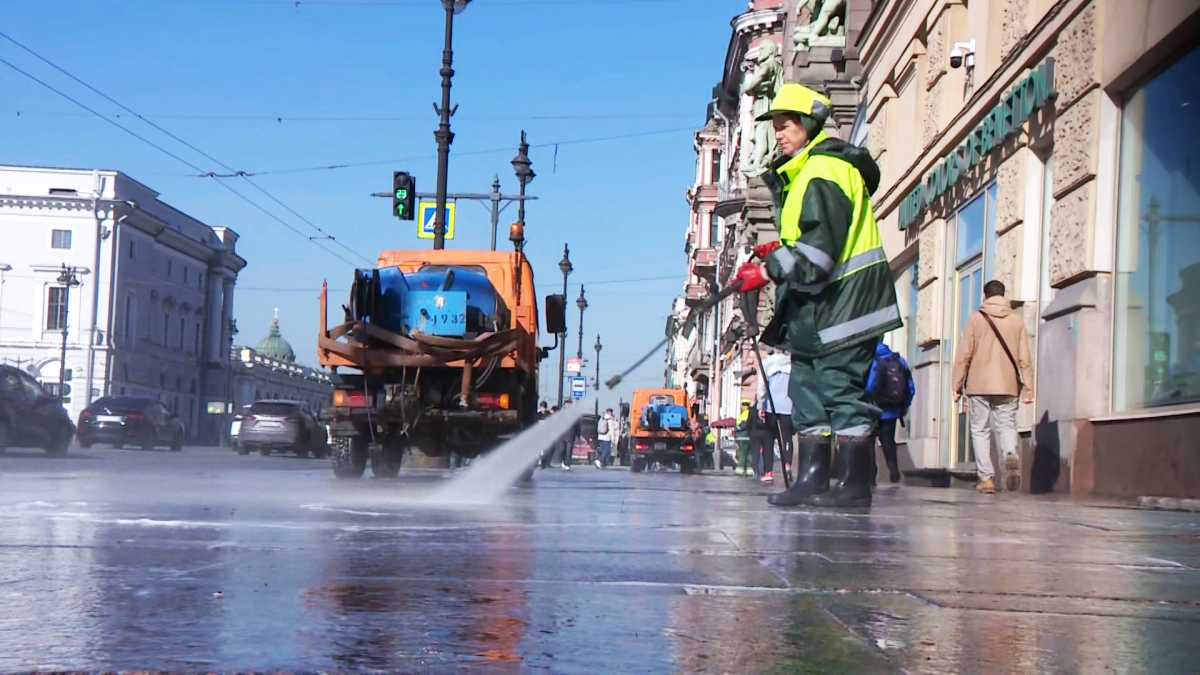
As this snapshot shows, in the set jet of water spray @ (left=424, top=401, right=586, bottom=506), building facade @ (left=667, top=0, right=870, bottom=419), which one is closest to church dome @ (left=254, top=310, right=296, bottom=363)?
building facade @ (left=667, top=0, right=870, bottom=419)

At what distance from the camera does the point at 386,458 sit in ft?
51.2

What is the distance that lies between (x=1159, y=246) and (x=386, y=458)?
24.9ft

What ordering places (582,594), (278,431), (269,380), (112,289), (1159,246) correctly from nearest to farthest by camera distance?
(582,594) → (1159,246) → (278,431) → (112,289) → (269,380)

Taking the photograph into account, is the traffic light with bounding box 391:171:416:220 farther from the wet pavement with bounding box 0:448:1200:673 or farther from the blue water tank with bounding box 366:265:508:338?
the wet pavement with bounding box 0:448:1200:673

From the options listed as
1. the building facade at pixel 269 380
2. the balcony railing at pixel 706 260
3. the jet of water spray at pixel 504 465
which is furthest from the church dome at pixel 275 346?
the jet of water spray at pixel 504 465

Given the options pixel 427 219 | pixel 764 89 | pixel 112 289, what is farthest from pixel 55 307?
pixel 427 219

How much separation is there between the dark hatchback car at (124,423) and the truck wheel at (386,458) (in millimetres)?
25895

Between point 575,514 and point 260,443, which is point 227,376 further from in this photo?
point 575,514

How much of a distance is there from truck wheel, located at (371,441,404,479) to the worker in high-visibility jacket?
850 centimetres

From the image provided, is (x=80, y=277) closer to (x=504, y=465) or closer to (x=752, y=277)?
(x=504, y=465)

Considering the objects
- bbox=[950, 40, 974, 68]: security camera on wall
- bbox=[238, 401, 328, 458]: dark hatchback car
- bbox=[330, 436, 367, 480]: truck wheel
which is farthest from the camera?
bbox=[238, 401, 328, 458]: dark hatchback car

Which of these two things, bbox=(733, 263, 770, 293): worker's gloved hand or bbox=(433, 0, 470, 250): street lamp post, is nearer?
bbox=(733, 263, 770, 293): worker's gloved hand

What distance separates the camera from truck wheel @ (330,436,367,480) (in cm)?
1522

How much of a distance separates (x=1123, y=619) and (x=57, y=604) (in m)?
2.07
